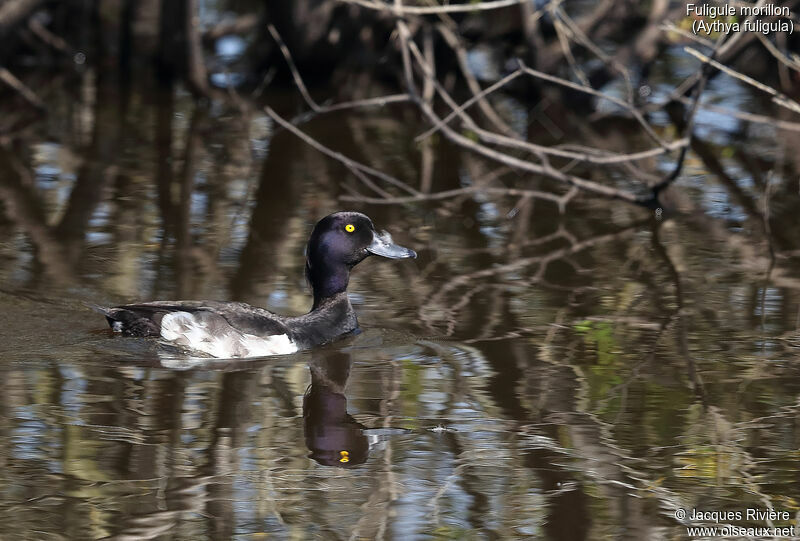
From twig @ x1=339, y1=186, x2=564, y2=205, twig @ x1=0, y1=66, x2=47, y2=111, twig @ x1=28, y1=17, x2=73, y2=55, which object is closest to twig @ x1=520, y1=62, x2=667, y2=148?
twig @ x1=339, y1=186, x2=564, y2=205

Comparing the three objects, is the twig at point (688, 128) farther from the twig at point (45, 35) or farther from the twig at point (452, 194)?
the twig at point (45, 35)

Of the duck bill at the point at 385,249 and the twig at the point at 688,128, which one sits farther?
the twig at the point at 688,128

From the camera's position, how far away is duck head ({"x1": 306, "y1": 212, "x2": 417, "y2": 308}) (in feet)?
29.5

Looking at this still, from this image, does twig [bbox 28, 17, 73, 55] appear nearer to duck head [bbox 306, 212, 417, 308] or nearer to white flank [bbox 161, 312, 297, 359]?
duck head [bbox 306, 212, 417, 308]

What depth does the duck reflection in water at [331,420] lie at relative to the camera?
6.67 metres

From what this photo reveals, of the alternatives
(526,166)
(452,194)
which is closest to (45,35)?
(452,194)

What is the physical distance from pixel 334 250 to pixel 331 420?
1.96 m

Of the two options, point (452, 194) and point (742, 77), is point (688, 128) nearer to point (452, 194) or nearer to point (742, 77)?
point (742, 77)

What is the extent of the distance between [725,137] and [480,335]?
304 inches

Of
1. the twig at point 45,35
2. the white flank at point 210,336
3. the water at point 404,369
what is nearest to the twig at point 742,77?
the water at point 404,369

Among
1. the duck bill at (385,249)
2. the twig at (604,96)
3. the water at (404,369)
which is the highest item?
the twig at (604,96)

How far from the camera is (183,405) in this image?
288 inches

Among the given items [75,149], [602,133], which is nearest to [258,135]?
[75,149]

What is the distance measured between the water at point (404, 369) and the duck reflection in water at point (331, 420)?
2 centimetres
